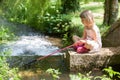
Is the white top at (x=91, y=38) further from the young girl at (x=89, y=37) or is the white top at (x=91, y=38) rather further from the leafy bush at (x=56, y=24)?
the leafy bush at (x=56, y=24)

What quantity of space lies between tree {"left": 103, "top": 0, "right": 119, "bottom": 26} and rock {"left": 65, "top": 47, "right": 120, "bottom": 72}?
125 inches

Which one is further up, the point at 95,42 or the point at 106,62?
the point at 95,42

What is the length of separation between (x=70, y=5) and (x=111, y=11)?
15.4ft

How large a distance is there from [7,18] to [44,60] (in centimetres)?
889

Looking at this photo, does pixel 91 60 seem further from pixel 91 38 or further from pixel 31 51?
pixel 31 51

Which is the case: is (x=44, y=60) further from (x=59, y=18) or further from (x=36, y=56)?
(x=59, y=18)

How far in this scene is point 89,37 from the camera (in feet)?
23.3

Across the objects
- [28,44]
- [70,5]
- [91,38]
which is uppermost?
[91,38]

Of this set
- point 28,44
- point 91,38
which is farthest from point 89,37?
point 28,44

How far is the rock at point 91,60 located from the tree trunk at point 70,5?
7.57 meters

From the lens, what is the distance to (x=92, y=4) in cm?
1722

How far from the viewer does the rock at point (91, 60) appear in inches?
274

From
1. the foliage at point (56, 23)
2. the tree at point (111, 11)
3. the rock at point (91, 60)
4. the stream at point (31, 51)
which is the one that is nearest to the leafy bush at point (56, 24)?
the foliage at point (56, 23)

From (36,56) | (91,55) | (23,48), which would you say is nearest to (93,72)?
(91,55)
